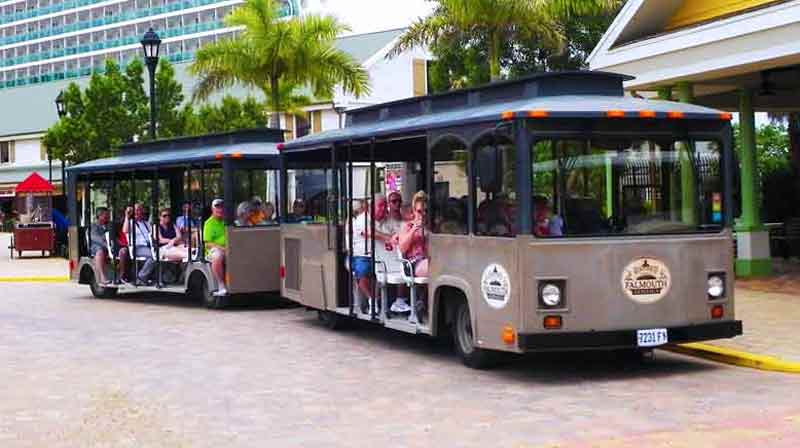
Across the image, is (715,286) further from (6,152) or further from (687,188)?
(6,152)

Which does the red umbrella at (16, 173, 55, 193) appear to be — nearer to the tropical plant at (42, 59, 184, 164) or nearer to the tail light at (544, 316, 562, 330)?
the tropical plant at (42, 59, 184, 164)

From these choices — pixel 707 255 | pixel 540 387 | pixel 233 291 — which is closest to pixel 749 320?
pixel 707 255

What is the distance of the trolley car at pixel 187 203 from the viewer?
60.4 ft

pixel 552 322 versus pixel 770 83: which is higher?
pixel 770 83

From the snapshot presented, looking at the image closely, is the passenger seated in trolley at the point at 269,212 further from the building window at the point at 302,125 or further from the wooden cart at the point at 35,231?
the building window at the point at 302,125

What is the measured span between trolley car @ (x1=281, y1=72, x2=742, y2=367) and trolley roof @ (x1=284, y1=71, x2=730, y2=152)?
0.05 feet

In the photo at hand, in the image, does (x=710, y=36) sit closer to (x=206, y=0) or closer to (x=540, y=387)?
(x=540, y=387)

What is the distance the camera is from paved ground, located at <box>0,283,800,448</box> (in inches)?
337

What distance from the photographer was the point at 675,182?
35.9 ft

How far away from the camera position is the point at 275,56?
1169 inches

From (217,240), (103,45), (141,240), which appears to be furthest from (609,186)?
(103,45)

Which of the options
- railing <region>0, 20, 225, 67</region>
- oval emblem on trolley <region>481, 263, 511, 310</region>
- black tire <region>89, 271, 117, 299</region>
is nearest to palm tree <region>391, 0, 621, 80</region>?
black tire <region>89, 271, 117, 299</region>

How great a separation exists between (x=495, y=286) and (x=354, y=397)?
169cm

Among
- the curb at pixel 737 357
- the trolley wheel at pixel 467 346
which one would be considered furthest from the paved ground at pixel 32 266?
the curb at pixel 737 357
